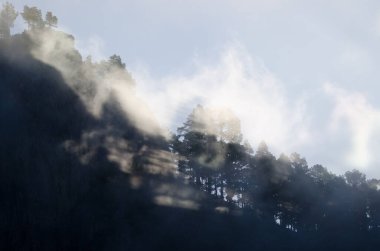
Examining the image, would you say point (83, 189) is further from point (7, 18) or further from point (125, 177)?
point (7, 18)

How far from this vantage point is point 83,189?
45.7 m

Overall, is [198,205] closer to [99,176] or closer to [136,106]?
[99,176]

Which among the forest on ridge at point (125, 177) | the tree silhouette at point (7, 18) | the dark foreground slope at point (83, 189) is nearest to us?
the dark foreground slope at point (83, 189)

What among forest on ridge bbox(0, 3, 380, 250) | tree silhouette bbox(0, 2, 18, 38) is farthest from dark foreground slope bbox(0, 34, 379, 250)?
tree silhouette bbox(0, 2, 18, 38)

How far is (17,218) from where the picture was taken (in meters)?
37.2

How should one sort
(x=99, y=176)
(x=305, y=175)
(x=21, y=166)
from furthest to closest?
(x=305, y=175)
(x=99, y=176)
(x=21, y=166)

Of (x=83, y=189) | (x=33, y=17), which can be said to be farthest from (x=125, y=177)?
(x=33, y=17)

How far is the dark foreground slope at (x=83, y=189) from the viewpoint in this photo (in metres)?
39.5

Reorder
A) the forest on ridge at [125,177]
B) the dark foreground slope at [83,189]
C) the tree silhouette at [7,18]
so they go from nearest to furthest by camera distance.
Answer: the dark foreground slope at [83,189] < the forest on ridge at [125,177] < the tree silhouette at [7,18]

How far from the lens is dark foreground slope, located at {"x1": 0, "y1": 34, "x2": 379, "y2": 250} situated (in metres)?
39.5

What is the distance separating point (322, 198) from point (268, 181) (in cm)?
1560

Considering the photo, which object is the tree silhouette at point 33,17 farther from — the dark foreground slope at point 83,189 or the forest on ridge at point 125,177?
the dark foreground slope at point 83,189

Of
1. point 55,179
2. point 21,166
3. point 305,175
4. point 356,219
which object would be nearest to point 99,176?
point 55,179

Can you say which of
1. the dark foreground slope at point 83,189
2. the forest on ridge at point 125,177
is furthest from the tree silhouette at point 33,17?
the dark foreground slope at point 83,189
